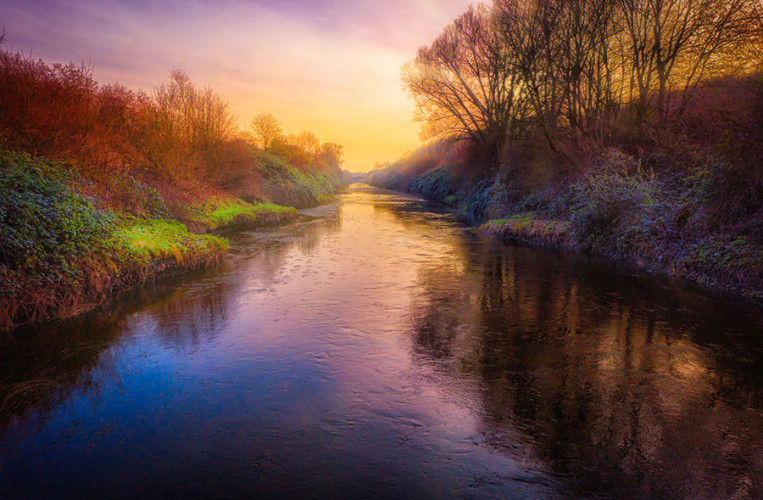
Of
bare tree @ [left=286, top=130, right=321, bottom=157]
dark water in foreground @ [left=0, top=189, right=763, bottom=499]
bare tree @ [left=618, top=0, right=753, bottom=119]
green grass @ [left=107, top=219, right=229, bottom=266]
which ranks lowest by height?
dark water in foreground @ [left=0, top=189, right=763, bottom=499]

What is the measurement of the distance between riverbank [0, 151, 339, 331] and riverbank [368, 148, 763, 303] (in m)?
15.3

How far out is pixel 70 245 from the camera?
10219 mm

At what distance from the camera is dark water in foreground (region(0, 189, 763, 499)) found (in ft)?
15.3

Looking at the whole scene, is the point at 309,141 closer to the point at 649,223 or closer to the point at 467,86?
the point at 467,86

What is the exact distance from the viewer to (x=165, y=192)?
2055cm

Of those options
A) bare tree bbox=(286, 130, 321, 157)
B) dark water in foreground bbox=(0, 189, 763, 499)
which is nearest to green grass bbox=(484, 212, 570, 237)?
dark water in foreground bbox=(0, 189, 763, 499)

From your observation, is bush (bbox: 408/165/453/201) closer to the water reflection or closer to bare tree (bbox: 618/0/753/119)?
bare tree (bbox: 618/0/753/119)

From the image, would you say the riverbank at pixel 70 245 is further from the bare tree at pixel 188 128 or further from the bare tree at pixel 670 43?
the bare tree at pixel 670 43

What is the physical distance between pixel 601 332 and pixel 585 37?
1728 cm

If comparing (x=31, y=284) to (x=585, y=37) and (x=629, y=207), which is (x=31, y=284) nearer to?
(x=629, y=207)

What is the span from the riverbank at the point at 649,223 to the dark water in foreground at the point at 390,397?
148 centimetres

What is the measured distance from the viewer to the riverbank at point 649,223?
1159 cm

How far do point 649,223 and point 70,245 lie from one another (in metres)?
17.7

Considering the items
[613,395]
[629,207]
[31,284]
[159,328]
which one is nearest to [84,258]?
[31,284]
